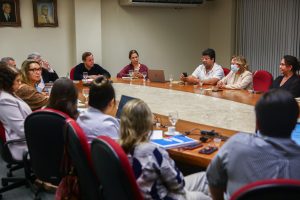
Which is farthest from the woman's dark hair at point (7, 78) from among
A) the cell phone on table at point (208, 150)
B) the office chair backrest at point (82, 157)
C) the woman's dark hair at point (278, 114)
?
the woman's dark hair at point (278, 114)

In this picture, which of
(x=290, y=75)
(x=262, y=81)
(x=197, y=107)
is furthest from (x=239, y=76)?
(x=197, y=107)

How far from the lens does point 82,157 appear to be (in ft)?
6.81

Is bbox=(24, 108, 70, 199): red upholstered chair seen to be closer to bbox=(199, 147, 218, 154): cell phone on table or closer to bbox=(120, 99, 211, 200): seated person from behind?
bbox=(120, 99, 211, 200): seated person from behind

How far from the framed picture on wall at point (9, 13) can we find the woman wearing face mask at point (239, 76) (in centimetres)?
362

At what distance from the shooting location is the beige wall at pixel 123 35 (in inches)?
268

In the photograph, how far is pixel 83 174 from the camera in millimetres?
2150

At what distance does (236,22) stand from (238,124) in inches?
201

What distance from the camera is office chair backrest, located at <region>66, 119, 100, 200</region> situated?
207 cm

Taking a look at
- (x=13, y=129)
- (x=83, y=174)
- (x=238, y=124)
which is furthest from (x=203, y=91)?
(x=83, y=174)

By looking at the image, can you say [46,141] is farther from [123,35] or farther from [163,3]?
[163,3]

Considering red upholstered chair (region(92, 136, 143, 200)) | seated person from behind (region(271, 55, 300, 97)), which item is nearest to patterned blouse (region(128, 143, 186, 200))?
red upholstered chair (region(92, 136, 143, 200))

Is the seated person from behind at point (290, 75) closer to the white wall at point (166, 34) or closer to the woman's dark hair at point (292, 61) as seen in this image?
the woman's dark hair at point (292, 61)

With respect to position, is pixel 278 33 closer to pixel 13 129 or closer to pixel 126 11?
pixel 126 11

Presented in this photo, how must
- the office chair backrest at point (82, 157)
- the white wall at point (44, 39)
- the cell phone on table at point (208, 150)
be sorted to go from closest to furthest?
the office chair backrest at point (82, 157), the cell phone on table at point (208, 150), the white wall at point (44, 39)
